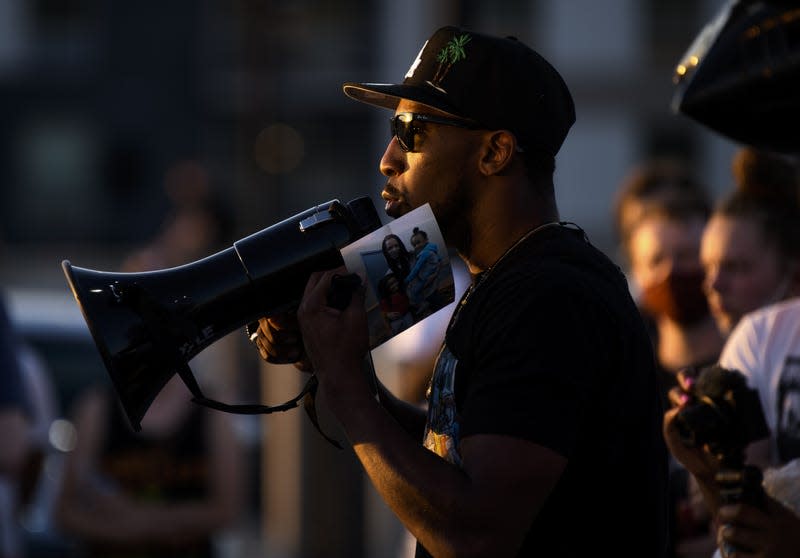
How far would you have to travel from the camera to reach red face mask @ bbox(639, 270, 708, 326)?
4918mm

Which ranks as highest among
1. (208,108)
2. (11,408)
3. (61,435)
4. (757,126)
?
(757,126)

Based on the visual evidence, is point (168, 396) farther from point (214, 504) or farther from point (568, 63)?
point (568, 63)

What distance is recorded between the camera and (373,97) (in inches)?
116

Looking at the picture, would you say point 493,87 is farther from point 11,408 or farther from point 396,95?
point 11,408

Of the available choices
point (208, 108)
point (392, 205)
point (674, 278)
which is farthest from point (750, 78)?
point (208, 108)

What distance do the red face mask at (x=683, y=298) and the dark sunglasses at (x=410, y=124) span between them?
89.5 inches

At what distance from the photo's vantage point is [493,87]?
8.96 feet

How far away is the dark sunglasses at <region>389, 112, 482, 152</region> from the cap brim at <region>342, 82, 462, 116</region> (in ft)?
0.11

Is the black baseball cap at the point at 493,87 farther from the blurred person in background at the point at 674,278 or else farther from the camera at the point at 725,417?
the blurred person in background at the point at 674,278

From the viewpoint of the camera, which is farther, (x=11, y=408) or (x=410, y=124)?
(x=11, y=408)

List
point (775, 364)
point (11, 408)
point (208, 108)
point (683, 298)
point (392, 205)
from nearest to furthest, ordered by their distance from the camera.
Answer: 1. point (392, 205)
2. point (775, 364)
3. point (11, 408)
4. point (683, 298)
5. point (208, 108)

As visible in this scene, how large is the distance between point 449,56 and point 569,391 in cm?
75

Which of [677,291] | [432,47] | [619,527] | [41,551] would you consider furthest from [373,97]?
[41,551]

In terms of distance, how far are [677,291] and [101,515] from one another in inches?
102
